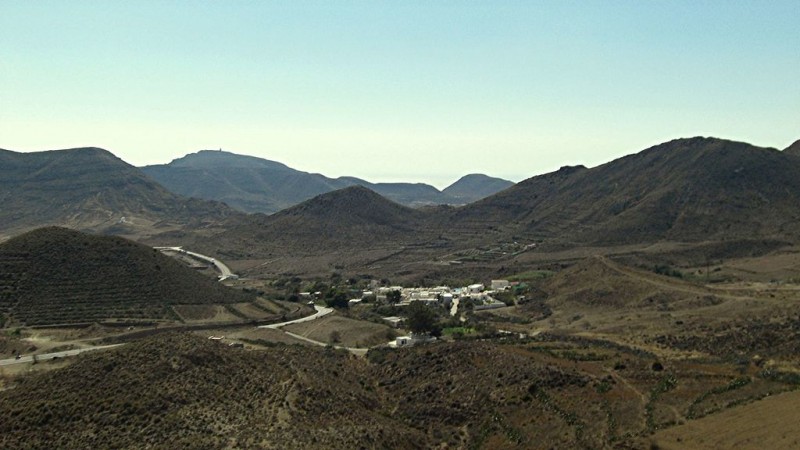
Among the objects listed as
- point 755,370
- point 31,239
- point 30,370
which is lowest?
point 30,370

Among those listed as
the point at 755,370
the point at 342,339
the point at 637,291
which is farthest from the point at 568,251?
the point at 755,370

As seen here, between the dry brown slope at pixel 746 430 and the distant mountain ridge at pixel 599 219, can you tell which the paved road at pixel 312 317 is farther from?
the dry brown slope at pixel 746 430

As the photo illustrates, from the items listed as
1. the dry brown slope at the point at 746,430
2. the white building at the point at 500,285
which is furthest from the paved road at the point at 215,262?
the dry brown slope at the point at 746,430

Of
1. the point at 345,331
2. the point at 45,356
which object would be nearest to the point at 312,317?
the point at 345,331

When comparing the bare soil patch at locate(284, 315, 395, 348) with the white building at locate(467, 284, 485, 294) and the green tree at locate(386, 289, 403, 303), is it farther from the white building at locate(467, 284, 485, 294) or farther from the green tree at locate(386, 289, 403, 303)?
the white building at locate(467, 284, 485, 294)

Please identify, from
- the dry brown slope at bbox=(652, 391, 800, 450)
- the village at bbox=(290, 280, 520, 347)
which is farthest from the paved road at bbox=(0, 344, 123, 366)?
the dry brown slope at bbox=(652, 391, 800, 450)

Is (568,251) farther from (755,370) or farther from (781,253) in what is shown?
(755,370)
